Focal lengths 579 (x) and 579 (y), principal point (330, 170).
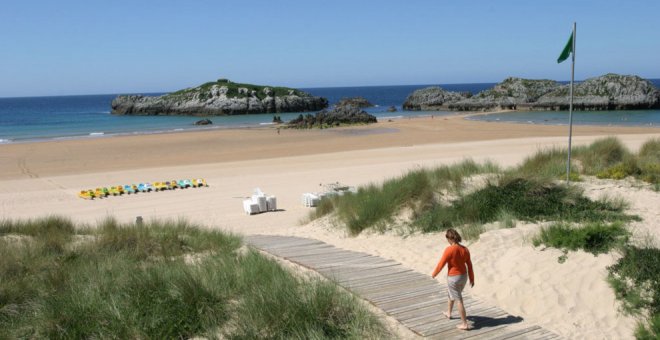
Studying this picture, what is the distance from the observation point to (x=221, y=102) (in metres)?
79.5

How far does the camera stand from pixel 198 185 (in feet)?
63.1

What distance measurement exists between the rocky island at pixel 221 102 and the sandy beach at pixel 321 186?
1288 inches

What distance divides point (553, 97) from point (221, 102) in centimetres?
4265

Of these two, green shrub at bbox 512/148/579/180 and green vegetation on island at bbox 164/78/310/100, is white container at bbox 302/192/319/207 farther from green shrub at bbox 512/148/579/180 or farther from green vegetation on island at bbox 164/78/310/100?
green vegetation on island at bbox 164/78/310/100

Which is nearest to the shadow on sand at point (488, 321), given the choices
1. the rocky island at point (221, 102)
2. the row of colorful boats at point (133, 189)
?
the row of colorful boats at point (133, 189)

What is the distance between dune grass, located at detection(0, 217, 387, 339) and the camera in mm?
5754

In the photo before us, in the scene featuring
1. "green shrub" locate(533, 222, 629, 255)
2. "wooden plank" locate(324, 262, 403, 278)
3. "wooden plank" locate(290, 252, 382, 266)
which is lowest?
"wooden plank" locate(290, 252, 382, 266)

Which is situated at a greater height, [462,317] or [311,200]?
[462,317]

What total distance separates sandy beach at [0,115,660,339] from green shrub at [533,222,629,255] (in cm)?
19

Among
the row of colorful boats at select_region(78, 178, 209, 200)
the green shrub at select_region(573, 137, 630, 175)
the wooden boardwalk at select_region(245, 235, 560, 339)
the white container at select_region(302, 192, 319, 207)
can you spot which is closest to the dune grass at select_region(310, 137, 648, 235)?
the green shrub at select_region(573, 137, 630, 175)

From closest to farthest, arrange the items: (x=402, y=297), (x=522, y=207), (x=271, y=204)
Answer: (x=402, y=297) < (x=522, y=207) < (x=271, y=204)

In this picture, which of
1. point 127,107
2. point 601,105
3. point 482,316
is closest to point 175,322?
point 482,316

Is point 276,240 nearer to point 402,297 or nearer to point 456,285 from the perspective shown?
point 402,297

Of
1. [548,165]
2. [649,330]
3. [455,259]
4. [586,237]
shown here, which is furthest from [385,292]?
[548,165]
